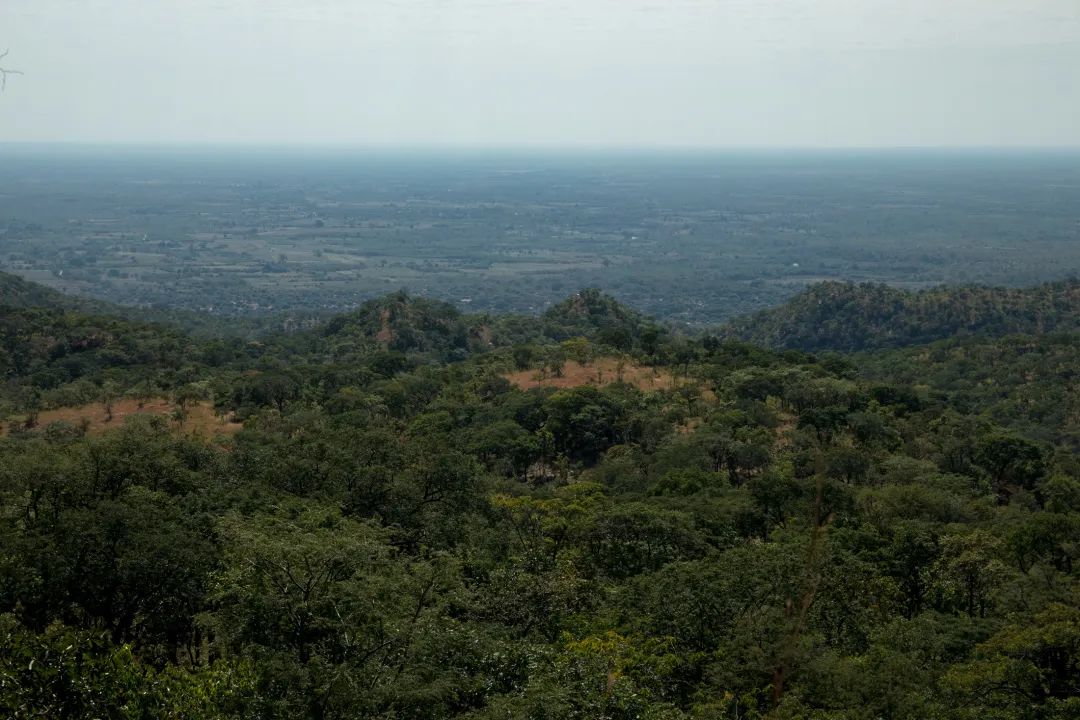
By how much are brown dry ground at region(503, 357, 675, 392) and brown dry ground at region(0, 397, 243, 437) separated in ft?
47.6

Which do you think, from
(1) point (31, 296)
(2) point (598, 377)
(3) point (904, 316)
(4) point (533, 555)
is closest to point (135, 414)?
(2) point (598, 377)

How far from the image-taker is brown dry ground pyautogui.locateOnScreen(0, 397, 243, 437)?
3555 cm

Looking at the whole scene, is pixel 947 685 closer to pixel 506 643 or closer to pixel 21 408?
pixel 506 643

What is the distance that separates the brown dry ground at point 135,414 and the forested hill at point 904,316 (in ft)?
206

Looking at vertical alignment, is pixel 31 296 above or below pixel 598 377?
below

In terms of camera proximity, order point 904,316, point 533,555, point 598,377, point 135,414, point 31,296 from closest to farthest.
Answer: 1. point 533,555
2. point 135,414
3. point 598,377
4. point 31,296
5. point 904,316

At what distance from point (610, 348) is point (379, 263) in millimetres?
125006

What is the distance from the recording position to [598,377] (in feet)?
148

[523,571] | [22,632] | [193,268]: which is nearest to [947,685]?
[523,571]

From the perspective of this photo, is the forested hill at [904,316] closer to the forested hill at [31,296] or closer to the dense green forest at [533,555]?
the dense green forest at [533,555]

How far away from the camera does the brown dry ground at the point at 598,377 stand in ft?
145

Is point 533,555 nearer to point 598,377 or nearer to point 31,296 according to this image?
point 598,377

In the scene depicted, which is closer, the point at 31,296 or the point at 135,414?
the point at 135,414

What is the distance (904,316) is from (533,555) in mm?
76069
